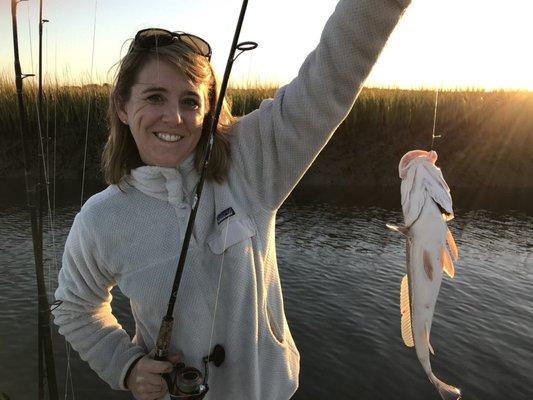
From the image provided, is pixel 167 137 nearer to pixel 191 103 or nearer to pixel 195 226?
pixel 191 103

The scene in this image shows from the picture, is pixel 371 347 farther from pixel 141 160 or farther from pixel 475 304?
pixel 141 160

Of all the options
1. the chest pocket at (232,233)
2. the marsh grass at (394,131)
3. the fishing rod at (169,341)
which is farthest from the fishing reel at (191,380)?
the marsh grass at (394,131)

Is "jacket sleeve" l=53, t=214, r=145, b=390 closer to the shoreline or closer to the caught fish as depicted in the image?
the caught fish

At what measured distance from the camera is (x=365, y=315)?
6.83 meters

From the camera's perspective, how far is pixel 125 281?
2.13m

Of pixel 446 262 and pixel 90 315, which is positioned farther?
pixel 90 315

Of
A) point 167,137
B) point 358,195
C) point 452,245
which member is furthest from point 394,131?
point 167,137

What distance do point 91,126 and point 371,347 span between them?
13077 mm

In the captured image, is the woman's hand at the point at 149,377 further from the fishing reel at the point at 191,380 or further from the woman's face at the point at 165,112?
the woman's face at the point at 165,112

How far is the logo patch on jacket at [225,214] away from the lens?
205 centimetres

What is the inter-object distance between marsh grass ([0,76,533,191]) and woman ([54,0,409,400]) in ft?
43.1

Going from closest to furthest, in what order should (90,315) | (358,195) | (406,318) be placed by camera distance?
(406,318) < (90,315) < (358,195)

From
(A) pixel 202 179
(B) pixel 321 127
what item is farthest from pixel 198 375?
(B) pixel 321 127

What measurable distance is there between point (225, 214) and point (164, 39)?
876 mm
